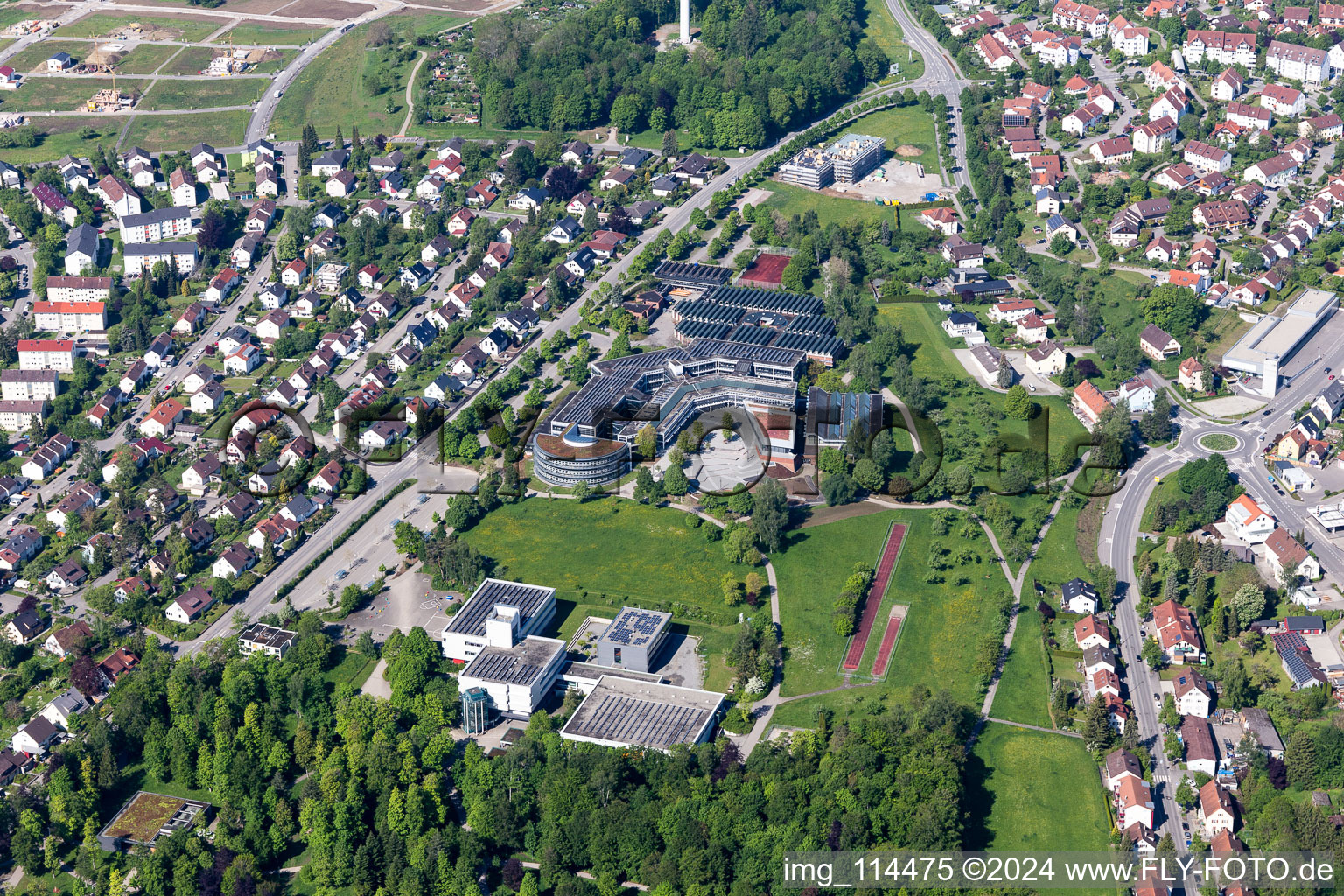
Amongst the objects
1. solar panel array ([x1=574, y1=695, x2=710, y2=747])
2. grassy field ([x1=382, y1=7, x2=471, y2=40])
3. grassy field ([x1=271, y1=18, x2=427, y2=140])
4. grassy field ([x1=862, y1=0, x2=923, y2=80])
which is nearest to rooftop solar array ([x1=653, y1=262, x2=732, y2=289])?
grassy field ([x1=271, y1=18, x2=427, y2=140])

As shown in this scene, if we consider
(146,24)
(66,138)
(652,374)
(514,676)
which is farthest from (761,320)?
(146,24)

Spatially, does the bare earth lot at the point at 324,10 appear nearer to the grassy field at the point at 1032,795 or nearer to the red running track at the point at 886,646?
the red running track at the point at 886,646

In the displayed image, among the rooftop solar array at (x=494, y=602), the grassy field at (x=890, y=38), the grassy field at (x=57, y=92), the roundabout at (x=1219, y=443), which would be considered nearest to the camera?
the rooftop solar array at (x=494, y=602)

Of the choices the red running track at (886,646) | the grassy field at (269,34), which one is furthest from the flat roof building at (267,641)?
the grassy field at (269,34)

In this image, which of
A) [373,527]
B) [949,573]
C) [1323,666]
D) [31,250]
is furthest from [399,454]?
[1323,666]

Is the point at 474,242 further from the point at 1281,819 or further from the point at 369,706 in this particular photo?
the point at 1281,819

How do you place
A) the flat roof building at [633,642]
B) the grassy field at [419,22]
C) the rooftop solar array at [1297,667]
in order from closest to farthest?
the rooftop solar array at [1297,667] → the flat roof building at [633,642] → the grassy field at [419,22]
